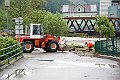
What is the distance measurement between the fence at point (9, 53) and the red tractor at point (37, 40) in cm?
986

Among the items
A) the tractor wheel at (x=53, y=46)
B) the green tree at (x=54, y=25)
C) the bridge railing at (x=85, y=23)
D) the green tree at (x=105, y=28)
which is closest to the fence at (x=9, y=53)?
the tractor wheel at (x=53, y=46)

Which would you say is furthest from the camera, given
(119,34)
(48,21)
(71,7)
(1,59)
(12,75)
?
(71,7)

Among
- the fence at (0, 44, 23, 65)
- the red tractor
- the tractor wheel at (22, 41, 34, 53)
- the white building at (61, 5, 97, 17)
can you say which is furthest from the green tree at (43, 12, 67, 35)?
the white building at (61, 5, 97, 17)

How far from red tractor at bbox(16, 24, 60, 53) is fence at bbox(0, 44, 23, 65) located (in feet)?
32.3

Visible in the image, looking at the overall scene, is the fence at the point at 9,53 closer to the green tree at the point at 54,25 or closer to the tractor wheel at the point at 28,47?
the tractor wheel at the point at 28,47

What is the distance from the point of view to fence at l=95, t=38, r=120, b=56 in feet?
99.4

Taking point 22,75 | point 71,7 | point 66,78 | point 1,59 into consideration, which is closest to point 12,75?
point 22,75

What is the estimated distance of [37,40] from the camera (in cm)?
3666

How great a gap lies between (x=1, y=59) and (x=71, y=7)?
476 feet

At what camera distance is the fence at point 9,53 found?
2019 cm

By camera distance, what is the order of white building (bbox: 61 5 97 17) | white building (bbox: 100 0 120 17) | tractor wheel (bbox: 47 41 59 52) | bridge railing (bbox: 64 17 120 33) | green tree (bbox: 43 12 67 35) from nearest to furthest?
tractor wheel (bbox: 47 41 59 52), green tree (bbox: 43 12 67 35), bridge railing (bbox: 64 17 120 33), white building (bbox: 100 0 120 17), white building (bbox: 61 5 97 17)

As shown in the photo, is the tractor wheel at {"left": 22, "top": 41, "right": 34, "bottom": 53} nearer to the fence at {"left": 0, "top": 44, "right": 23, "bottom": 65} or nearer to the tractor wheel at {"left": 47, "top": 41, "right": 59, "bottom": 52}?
the tractor wheel at {"left": 47, "top": 41, "right": 59, "bottom": 52}

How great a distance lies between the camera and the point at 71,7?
6471 inches

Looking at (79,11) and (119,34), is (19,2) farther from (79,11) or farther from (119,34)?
(79,11)
